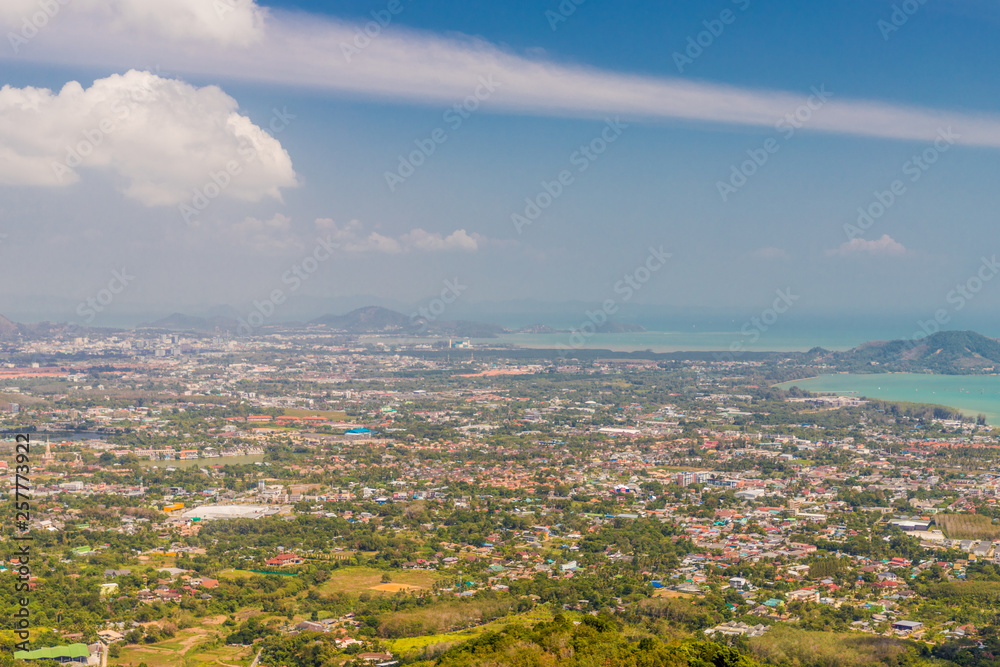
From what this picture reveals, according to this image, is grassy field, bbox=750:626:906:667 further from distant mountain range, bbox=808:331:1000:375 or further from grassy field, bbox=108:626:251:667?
distant mountain range, bbox=808:331:1000:375

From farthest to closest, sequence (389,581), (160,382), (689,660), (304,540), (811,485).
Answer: (160,382)
(811,485)
(304,540)
(389,581)
(689,660)

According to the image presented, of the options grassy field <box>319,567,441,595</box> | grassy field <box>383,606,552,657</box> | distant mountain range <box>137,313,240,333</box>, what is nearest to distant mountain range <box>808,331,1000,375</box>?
grassy field <box>319,567,441,595</box>

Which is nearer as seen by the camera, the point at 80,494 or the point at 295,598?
the point at 295,598

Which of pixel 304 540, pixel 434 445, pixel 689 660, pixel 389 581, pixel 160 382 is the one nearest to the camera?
pixel 689 660

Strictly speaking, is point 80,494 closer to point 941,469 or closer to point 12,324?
point 941,469

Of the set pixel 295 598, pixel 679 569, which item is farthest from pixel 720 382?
pixel 295 598

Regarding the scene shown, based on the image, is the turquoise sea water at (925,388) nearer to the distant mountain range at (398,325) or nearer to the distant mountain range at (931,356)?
the distant mountain range at (931,356)

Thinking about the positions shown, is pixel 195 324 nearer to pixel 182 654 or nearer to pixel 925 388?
pixel 925 388
